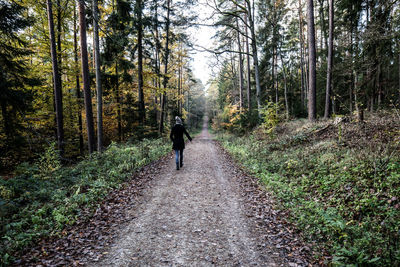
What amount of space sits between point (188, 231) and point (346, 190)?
160 inches

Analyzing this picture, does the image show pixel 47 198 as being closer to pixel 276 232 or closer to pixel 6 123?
pixel 276 232

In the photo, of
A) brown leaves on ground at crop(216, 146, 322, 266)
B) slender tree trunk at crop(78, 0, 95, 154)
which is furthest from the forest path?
slender tree trunk at crop(78, 0, 95, 154)

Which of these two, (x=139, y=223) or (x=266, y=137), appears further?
(x=266, y=137)

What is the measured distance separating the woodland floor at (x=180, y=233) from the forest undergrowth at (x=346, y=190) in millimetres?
540

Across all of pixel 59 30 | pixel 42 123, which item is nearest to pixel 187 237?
pixel 42 123

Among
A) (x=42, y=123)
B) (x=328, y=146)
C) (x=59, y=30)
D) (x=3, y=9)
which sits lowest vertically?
(x=328, y=146)

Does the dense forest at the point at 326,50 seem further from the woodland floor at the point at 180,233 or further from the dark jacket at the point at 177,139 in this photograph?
the dark jacket at the point at 177,139

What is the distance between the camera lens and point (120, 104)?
1694 cm

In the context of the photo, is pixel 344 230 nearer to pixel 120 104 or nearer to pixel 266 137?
pixel 266 137

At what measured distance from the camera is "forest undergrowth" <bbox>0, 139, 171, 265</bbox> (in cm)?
377

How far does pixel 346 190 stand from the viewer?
4.74 metres

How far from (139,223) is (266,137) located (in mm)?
10418

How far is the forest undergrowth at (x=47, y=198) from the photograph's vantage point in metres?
3.77

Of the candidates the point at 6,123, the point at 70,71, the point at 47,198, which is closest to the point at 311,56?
the point at 47,198
